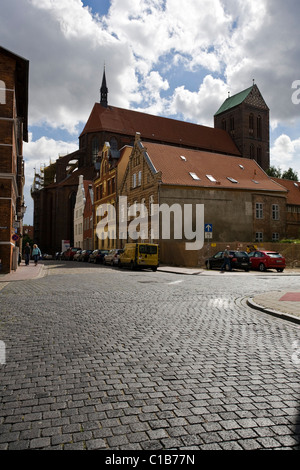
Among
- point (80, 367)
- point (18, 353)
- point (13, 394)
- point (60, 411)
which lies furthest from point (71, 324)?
point (60, 411)

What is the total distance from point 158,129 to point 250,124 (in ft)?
60.8

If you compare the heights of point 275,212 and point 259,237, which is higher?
point 275,212

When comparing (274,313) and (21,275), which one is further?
(21,275)

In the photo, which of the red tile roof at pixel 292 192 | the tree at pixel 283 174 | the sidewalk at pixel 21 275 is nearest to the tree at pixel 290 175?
the tree at pixel 283 174

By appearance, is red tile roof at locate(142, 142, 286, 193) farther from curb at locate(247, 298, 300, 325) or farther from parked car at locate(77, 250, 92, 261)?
curb at locate(247, 298, 300, 325)

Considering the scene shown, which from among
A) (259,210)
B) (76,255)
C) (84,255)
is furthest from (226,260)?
(76,255)

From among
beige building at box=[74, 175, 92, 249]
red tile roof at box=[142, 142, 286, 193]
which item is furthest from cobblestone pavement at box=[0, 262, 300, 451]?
beige building at box=[74, 175, 92, 249]

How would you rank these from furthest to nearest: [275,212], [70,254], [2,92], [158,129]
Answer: [158,129]
[70,254]
[275,212]
[2,92]

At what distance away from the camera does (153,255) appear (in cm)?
2712

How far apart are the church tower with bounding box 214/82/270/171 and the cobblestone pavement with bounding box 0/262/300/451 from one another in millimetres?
72494

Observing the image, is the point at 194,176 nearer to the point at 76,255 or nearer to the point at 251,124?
the point at 76,255

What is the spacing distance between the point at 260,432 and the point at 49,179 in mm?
92546

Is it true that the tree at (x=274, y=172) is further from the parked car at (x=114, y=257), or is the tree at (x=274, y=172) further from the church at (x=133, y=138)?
the parked car at (x=114, y=257)

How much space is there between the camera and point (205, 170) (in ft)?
130
